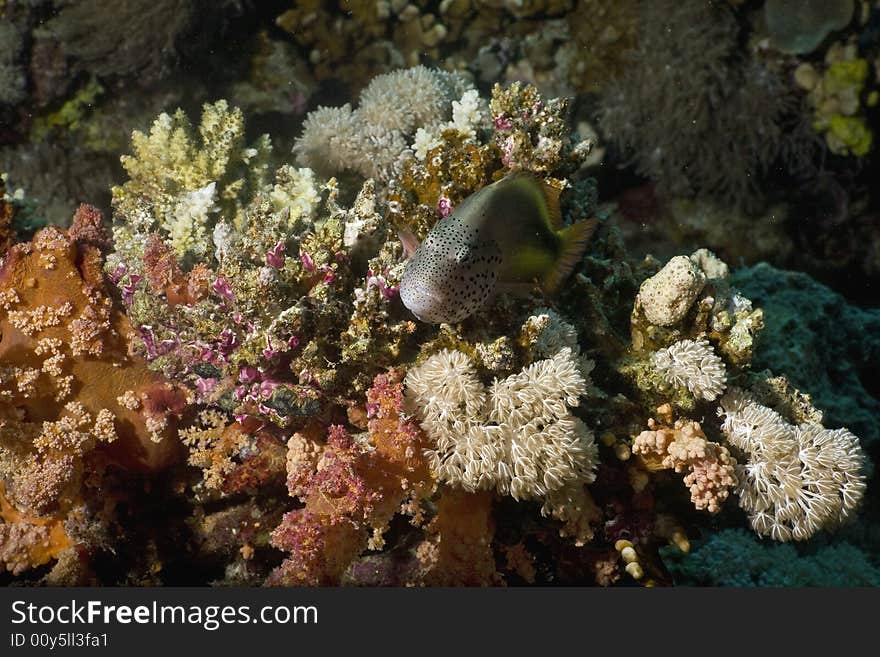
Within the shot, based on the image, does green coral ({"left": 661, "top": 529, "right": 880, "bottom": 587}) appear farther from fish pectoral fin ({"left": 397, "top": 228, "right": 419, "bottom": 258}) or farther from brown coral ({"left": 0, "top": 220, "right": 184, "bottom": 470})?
brown coral ({"left": 0, "top": 220, "right": 184, "bottom": 470})

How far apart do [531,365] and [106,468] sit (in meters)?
2.19

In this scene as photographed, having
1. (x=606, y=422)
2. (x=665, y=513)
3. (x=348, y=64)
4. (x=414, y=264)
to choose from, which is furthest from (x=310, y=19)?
(x=665, y=513)

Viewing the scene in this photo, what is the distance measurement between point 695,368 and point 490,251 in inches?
47.0

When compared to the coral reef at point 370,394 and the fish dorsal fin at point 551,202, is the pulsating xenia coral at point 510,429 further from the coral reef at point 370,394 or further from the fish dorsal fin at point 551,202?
the fish dorsal fin at point 551,202

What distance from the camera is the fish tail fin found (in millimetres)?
2672

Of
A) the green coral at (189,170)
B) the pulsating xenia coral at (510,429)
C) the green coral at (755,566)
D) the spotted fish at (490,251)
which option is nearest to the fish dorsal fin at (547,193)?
the spotted fish at (490,251)

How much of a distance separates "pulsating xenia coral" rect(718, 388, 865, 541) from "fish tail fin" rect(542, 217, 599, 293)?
1172 mm

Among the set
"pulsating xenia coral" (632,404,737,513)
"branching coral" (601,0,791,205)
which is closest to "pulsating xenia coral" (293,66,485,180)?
"pulsating xenia coral" (632,404,737,513)

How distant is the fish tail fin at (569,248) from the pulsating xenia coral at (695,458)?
0.82m

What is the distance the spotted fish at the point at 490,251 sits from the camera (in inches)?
93.3

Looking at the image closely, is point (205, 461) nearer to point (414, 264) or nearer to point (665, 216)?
point (414, 264)

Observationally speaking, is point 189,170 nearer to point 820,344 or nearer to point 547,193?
point 547,193

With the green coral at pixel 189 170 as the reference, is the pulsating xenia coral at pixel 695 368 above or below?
below

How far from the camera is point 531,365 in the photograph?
2754 mm
